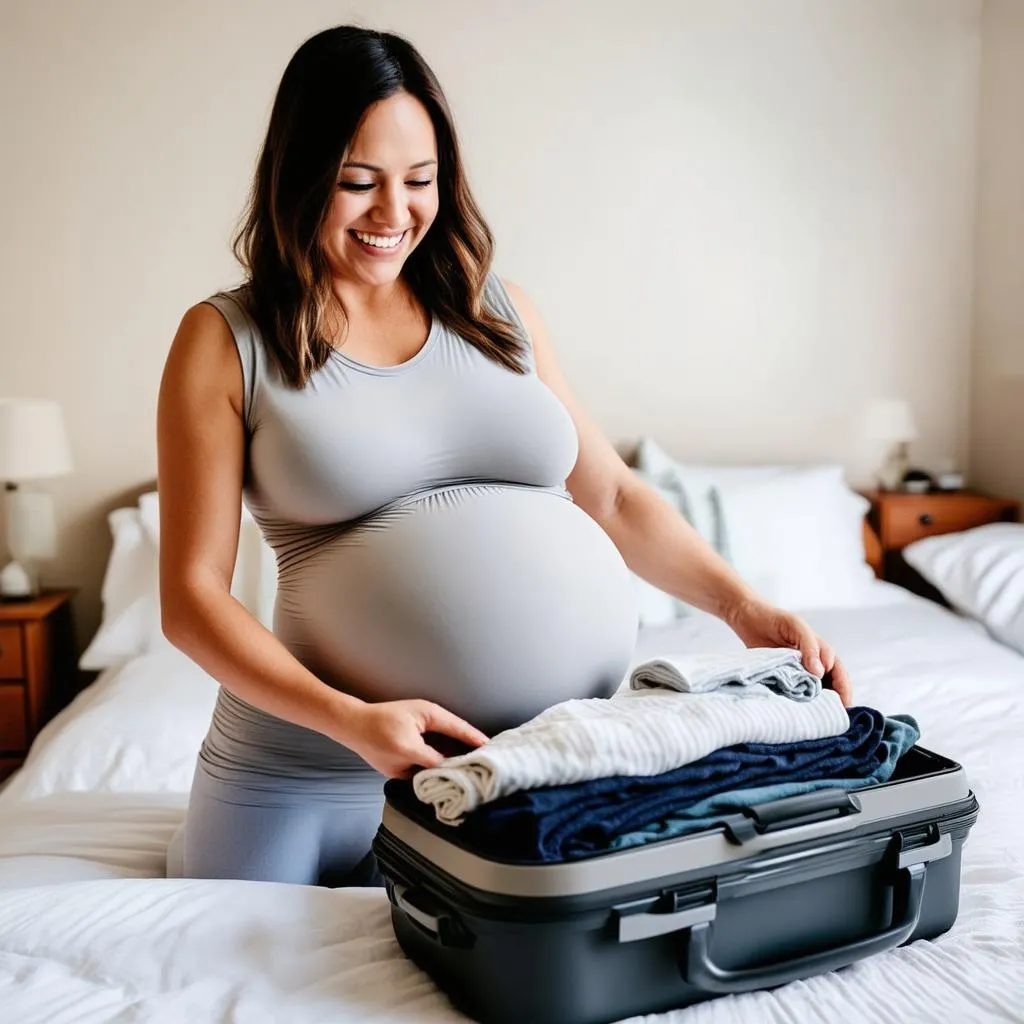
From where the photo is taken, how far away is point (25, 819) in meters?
1.56

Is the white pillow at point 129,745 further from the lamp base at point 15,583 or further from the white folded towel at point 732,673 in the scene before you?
the white folded towel at point 732,673

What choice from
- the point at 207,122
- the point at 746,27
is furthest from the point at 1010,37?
the point at 207,122

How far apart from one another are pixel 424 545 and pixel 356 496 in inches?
3.4

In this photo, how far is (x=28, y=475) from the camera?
2688 millimetres

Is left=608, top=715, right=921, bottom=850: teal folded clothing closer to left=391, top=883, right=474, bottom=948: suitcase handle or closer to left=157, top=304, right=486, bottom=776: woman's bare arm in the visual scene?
left=391, top=883, right=474, bottom=948: suitcase handle

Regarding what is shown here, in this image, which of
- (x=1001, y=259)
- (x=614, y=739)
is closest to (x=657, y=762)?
(x=614, y=739)

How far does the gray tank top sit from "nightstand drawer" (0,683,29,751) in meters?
1.73

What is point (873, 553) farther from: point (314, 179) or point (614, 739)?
point (614, 739)

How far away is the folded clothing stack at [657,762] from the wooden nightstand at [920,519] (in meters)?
2.30

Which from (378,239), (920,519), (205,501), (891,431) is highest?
(378,239)

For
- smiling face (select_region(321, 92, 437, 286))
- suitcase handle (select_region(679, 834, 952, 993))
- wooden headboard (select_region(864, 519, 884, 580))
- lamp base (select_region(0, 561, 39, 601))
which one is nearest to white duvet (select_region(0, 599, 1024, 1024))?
suitcase handle (select_region(679, 834, 952, 993))

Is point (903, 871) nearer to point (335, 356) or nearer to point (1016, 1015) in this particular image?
point (1016, 1015)

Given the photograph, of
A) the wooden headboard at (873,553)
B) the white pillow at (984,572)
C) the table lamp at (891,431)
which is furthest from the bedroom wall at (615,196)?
the white pillow at (984,572)

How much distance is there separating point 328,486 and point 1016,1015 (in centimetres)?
73
